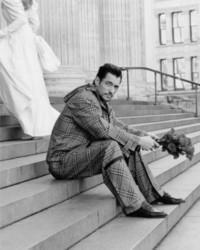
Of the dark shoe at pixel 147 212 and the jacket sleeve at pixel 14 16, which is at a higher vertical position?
the jacket sleeve at pixel 14 16

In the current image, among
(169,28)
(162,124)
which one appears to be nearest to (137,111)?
(162,124)

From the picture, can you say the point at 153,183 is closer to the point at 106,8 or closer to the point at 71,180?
the point at 71,180

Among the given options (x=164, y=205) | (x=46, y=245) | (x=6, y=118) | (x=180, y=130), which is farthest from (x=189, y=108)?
(x=46, y=245)

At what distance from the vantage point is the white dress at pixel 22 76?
6766 mm

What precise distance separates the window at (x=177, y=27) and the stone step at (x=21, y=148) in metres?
40.2

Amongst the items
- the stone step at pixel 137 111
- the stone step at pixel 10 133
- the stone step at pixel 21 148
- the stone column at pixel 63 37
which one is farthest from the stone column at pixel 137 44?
the stone step at pixel 21 148

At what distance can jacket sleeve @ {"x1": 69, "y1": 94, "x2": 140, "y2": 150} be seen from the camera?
202 inches

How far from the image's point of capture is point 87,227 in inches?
181

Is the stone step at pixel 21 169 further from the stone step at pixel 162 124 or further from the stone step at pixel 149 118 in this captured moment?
the stone step at pixel 149 118

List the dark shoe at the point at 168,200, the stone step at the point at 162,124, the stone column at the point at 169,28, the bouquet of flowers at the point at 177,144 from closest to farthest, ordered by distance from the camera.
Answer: the bouquet of flowers at the point at 177,144, the dark shoe at the point at 168,200, the stone step at the point at 162,124, the stone column at the point at 169,28

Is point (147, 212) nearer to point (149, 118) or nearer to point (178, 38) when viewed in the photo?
point (149, 118)

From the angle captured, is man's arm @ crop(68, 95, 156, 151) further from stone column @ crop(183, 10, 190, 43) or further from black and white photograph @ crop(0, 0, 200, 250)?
stone column @ crop(183, 10, 190, 43)

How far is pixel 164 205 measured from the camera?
5660 millimetres

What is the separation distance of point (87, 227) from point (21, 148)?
74.8 inches
